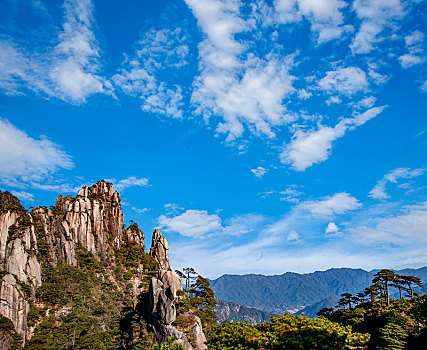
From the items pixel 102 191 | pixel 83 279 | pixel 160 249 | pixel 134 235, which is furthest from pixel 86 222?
pixel 160 249

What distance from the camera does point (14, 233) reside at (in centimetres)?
8562

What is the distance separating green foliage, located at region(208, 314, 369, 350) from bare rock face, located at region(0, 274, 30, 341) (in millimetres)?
69989

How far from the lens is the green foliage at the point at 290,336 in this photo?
1975cm

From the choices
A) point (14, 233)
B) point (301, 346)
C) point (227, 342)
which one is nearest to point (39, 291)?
point (14, 233)

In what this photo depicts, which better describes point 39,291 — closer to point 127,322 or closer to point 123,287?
point 123,287

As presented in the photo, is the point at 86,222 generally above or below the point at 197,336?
above

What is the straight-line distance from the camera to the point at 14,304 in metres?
73.6

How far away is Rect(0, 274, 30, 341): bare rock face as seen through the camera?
72.0 meters

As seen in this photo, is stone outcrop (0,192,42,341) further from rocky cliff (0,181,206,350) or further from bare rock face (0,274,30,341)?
rocky cliff (0,181,206,350)

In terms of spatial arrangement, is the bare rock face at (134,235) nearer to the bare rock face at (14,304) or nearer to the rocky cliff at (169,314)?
the bare rock face at (14,304)

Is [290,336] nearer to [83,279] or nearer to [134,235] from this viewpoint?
[83,279]

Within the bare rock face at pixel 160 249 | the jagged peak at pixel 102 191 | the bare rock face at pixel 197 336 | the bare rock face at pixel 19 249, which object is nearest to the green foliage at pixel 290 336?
the bare rock face at pixel 197 336

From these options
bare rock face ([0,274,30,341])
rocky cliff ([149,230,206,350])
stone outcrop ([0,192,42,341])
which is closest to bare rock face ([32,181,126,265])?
stone outcrop ([0,192,42,341])

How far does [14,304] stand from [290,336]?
3099 inches
